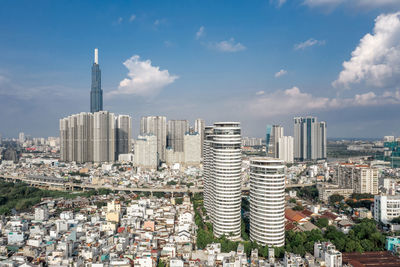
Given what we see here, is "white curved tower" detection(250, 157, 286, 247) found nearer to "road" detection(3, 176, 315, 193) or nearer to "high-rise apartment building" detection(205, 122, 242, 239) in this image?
"high-rise apartment building" detection(205, 122, 242, 239)

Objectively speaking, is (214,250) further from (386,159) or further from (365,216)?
(386,159)

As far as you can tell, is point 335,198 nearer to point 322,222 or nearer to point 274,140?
point 322,222

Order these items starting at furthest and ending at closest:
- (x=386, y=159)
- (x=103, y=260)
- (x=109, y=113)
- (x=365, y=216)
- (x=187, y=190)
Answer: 1. (x=109, y=113)
2. (x=386, y=159)
3. (x=187, y=190)
4. (x=365, y=216)
5. (x=103, y=260)

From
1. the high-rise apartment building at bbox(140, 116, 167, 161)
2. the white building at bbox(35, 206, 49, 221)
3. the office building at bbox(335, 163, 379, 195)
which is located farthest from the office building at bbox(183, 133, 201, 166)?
the white building at bbox(35, 206, 49, 221)

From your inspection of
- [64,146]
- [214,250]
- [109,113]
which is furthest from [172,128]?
[214,250]

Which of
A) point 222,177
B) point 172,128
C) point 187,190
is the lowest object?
point 187,190

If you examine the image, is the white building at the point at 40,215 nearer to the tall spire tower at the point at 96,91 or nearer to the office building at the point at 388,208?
the office building at the point at 388,208

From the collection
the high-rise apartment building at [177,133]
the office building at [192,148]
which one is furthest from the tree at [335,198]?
the high-rise apartment building at [177,133]
